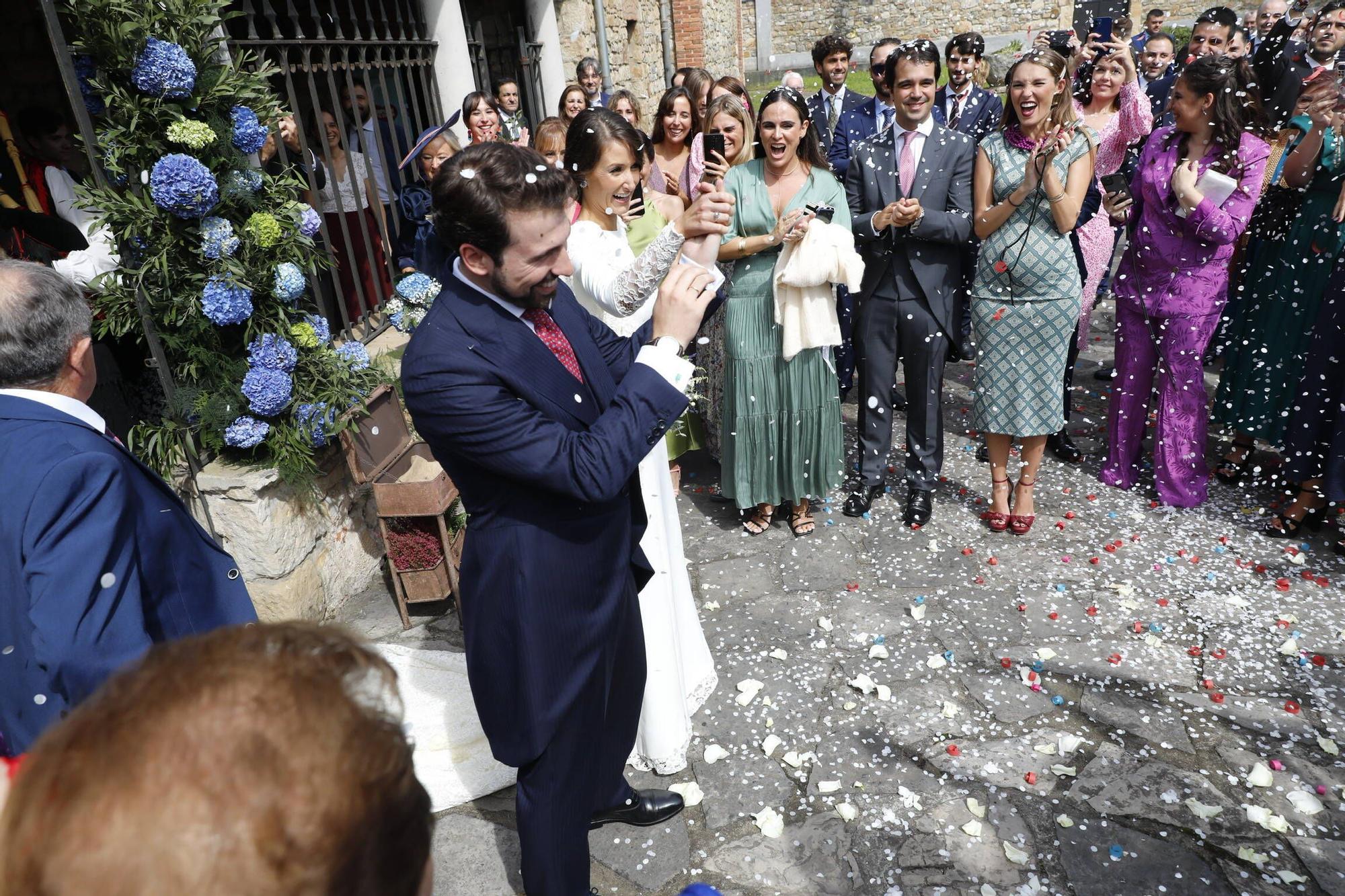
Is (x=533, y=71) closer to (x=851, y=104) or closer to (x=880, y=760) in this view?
(x=851, y=104)

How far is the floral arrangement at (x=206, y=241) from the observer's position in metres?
3.02

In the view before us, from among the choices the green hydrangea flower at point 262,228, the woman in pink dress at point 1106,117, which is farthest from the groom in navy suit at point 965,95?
the green hydrangea flower at point 262,228

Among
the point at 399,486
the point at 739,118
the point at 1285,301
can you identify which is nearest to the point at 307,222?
the point at 399,486

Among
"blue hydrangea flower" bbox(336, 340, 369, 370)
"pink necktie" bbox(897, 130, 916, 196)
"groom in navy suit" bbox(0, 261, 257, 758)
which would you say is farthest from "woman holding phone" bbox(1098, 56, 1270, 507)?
"groom in navy suit" bbox(0, 261, 257, 758)

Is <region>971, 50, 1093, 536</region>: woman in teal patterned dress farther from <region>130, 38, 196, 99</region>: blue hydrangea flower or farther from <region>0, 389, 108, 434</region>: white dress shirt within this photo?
<region>0, 389, 108, 434</region>: white dress shirt

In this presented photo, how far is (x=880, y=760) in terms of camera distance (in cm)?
303

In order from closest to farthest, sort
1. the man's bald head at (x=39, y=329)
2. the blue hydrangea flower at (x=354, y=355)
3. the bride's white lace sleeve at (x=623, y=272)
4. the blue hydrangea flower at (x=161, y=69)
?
the man's bald head at (x=39, y=329), the bride's white lace sleeve at (x=623, y=272), the blue hydrangea flower at (x=161, y=69), the blue hydrangea flower at (x=354, y=355)

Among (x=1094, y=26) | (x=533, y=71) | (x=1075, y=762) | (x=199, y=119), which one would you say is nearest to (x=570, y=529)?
(x=1075, y=762)

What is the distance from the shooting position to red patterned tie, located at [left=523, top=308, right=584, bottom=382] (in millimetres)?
2186

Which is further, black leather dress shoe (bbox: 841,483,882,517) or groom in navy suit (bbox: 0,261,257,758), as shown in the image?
black leather dress shoe (bbox: 841,483,882,517)

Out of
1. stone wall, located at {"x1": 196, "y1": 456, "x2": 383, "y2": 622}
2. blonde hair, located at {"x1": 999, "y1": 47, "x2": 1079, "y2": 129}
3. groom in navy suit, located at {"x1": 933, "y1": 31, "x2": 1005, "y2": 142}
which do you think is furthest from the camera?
groom in navy suit, located at {"x1": 933, "y1": 31, "x2": 1005, "y2": 142}

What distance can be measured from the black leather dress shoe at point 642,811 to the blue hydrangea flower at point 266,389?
80.3 inches

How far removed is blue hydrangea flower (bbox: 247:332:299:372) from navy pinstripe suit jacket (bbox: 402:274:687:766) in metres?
1.67

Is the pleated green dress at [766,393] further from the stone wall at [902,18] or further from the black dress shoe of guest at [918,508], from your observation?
the stone wall at [902,18]
